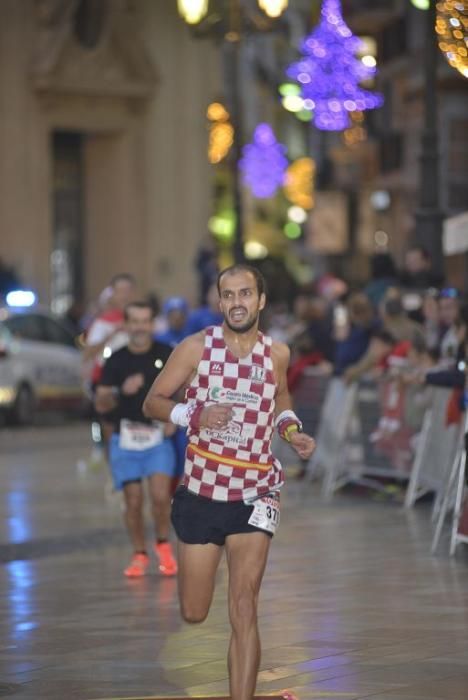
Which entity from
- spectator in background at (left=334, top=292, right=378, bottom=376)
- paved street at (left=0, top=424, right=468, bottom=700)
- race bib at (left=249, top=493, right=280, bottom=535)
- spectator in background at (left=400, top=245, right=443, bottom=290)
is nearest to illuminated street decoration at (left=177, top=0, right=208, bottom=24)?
spectator in background at (left=400, top=245, right=443, bottom=290)

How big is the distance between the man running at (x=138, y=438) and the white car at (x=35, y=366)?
1504 centimetres

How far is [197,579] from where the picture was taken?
347 inches

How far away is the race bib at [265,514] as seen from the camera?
8.78 metres

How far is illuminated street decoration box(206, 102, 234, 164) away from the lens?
5059 cm

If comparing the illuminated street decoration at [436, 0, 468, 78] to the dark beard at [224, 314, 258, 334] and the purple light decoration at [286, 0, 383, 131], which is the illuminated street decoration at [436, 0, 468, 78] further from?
the purple light decoration at [286, 0, 383, 131]

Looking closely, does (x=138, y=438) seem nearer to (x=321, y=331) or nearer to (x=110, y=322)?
(x=110, y=322)

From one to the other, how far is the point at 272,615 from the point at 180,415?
292 cm

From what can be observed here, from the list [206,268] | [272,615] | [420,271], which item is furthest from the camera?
[206,268]

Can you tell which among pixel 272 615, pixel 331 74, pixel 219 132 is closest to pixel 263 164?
pixel 219 132

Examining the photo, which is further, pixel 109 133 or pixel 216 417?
pixel 109 133

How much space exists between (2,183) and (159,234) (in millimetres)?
4459

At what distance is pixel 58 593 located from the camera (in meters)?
12.7

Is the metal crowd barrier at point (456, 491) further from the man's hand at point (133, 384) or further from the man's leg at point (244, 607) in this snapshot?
the man's leg at point (244, 607)

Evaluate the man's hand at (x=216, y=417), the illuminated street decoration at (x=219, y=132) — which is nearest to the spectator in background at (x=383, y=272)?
the man's hand at (x=216, y=417)
